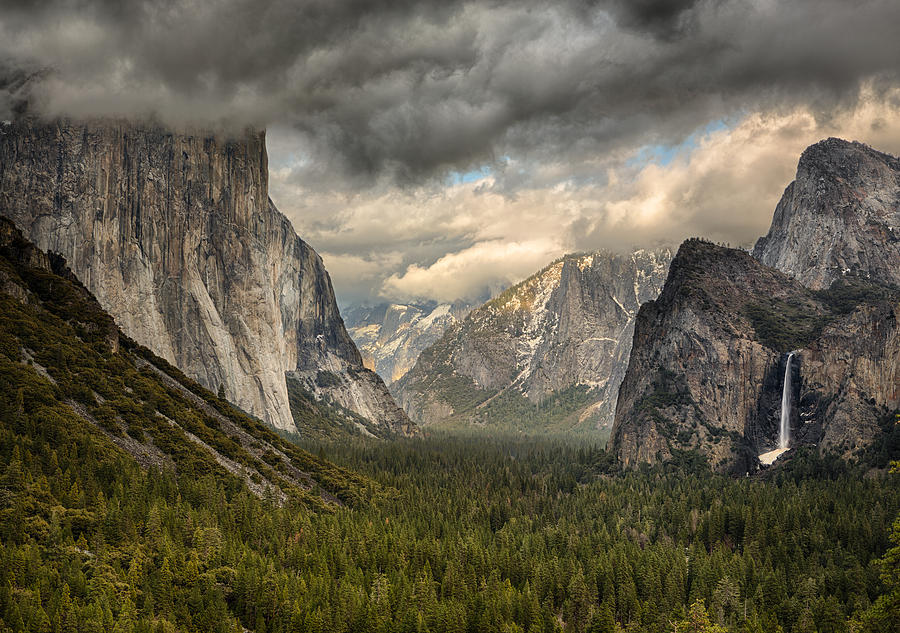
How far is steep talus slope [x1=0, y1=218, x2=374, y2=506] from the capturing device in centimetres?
11325

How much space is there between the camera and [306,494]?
475ft

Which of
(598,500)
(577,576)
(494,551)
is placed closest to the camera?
(577,576)

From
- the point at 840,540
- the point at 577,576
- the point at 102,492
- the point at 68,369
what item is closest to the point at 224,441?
the point at 68,369

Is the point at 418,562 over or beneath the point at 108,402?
beneath

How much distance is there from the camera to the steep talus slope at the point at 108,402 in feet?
372

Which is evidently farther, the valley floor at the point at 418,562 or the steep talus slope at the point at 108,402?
the steep talus slope at the point at 108,402

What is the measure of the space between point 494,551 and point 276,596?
154ft

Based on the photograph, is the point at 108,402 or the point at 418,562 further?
the point at 108,402

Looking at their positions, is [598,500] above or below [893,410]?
below

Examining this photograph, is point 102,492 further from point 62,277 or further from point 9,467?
point 62,277

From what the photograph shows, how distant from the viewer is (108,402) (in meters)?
129

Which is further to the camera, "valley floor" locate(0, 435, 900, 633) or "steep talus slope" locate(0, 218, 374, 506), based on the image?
"steep talus slope" locate(0, 218, 374, 506)

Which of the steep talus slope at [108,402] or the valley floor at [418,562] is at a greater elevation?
the steep talus slope at [108,402]

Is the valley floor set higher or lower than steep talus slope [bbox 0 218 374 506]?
lower
